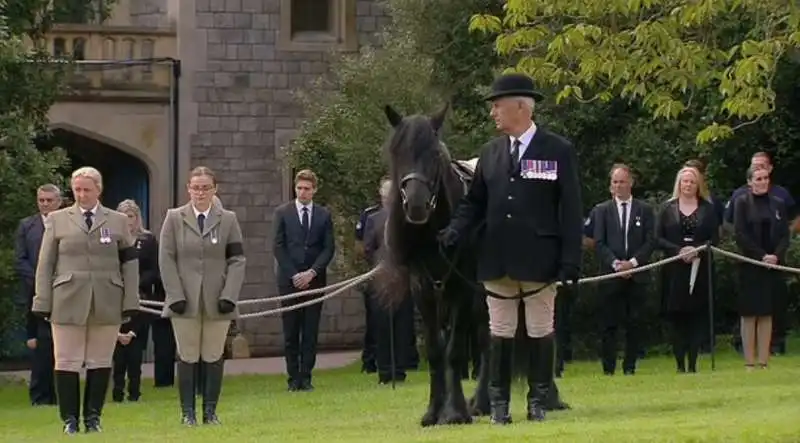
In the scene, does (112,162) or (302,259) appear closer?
(302,259)

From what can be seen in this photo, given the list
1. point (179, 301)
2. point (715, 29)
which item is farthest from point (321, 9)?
point (179, 301)

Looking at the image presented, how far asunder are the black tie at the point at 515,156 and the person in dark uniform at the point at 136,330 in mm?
8019

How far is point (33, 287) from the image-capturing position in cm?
2088

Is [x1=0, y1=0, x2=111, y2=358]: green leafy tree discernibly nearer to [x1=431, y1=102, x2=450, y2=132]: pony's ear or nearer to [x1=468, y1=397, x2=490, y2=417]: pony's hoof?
[x1=468, y1=397, x2=490, y2=417]: pony's hoof

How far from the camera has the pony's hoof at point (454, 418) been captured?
46.6 feet

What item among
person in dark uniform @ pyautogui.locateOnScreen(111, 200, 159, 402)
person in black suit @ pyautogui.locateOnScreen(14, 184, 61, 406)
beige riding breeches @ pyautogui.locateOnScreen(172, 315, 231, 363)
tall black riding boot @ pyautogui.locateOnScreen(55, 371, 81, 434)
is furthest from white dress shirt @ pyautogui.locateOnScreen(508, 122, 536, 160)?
person in black suit @ pyautogui.locateOnScreen(14, 184, 61, 406)

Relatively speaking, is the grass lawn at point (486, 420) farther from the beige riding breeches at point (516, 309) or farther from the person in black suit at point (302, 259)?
the beige riding breeches at point (516, 309)

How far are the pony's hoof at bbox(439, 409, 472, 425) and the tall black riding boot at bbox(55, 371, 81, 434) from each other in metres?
3.35

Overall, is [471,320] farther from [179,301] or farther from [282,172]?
[282,172]

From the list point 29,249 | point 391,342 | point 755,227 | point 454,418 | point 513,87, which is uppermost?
point 513,87

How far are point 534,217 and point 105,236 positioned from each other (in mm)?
4022

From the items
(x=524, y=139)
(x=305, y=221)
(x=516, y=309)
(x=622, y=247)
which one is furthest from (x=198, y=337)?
(x=622, y=247)

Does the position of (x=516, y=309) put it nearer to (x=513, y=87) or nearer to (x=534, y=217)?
(x=534, y=217)

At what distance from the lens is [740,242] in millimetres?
21469
